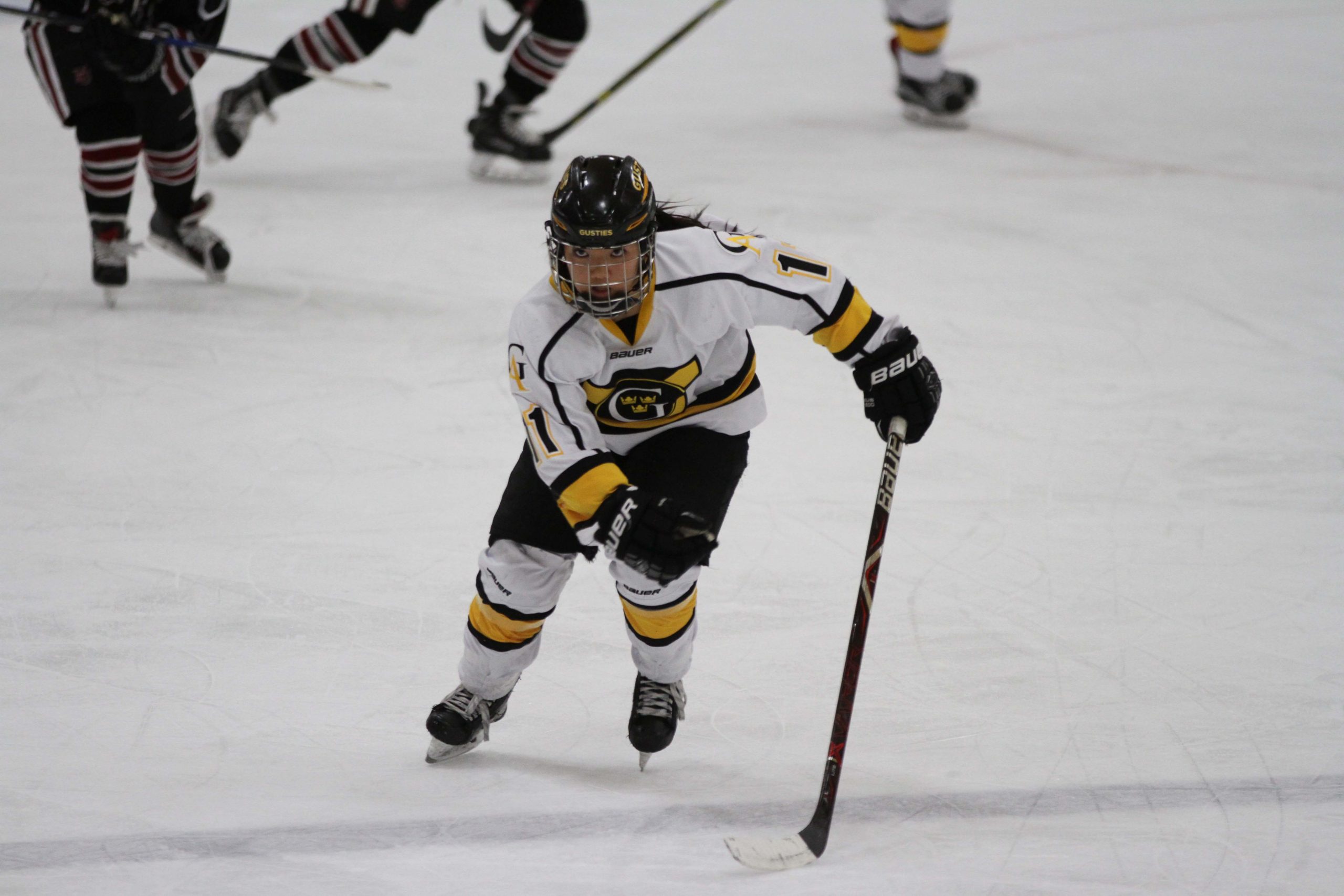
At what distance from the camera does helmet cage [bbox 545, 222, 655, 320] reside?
1.91 m

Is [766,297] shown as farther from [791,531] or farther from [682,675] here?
[791,531]

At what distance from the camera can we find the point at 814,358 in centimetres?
403

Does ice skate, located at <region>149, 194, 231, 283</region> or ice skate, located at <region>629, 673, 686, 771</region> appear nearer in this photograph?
ice skate, located at <region>629, 673, 686, 771</region>

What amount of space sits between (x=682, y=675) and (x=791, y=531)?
0.85m

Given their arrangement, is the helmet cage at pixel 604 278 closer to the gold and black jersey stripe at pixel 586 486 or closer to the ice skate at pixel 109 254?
the gold and black jersey stripe at pixel 586 486

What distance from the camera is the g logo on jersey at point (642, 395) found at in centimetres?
205

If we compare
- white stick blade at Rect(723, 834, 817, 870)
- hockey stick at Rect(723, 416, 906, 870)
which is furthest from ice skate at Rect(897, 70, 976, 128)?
white stick blade at Rect(723, 834, 817, 870)

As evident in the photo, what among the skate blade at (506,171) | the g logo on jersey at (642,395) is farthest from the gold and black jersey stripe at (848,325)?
the skate blade at (506,171)

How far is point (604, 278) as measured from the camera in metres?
1.91

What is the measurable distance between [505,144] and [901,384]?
3.79 metres

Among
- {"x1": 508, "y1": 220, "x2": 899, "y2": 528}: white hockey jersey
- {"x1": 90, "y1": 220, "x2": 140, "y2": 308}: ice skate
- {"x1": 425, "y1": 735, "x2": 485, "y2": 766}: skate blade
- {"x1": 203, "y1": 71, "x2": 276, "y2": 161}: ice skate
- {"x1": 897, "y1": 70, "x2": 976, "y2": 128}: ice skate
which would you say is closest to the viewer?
{"x1": 508, "y1": 220, "x2": 899, "y2": 528}: white hockey jersey

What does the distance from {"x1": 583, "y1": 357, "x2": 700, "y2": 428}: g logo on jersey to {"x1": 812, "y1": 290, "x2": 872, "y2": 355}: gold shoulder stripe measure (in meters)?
0.23

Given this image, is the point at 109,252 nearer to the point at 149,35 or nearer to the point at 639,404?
the point at 149,35

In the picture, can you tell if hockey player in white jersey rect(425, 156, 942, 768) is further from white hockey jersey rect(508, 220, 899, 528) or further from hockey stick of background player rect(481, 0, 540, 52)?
hockey stick of background player rect(481, 0, 540, 52)
